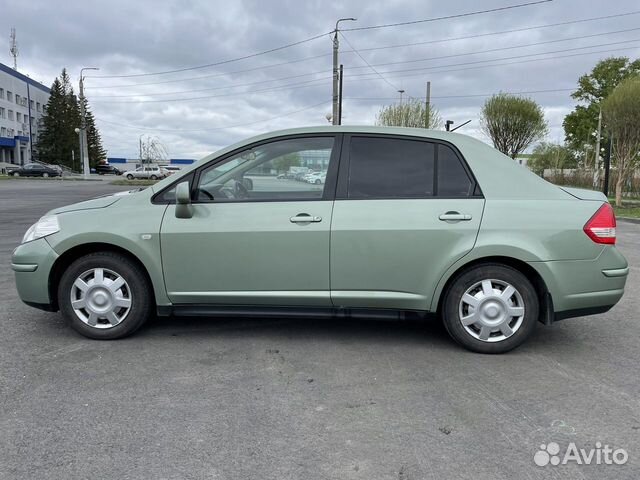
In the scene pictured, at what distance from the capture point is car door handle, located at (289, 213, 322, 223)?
147 inches

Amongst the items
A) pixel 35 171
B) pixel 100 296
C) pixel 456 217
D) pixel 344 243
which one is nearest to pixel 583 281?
pixel 456 217

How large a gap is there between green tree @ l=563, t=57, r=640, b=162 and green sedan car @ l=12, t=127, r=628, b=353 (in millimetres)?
52940

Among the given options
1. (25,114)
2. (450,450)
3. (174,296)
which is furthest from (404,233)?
(25,114)

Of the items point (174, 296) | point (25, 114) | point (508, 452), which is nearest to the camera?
point (508, 452)

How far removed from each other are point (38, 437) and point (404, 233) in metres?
2.61

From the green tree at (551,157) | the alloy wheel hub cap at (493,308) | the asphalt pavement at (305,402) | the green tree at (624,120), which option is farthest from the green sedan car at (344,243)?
the green tree at (551,157)

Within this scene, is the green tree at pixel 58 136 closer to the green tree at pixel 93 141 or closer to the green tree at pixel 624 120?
the green tree at pixel 93 141

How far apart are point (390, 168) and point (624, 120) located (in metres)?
19.3

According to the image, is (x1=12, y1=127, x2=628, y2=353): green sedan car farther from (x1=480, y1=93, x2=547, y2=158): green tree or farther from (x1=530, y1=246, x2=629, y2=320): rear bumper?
(x1=480, y1=93, x2=547, y2=158): green tree

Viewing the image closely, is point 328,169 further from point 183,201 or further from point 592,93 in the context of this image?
point 592,93

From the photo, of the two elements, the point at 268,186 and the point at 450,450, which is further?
Answer: the point at 268,186

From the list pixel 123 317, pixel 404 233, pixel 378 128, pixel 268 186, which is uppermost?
pixel 378 128

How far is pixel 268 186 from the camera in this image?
3914mm

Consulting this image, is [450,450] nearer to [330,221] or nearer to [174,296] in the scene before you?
[330,221]
